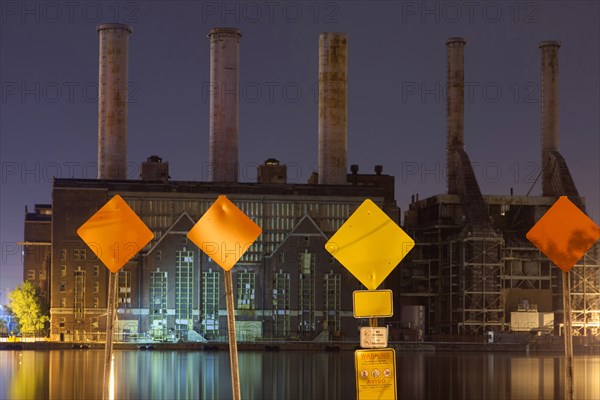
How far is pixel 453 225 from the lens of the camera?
455 ft

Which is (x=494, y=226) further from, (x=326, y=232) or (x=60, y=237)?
(x=60, y=237)

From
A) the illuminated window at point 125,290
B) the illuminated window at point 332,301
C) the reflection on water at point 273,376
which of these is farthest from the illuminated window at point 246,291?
the illuminated window at point 125,290

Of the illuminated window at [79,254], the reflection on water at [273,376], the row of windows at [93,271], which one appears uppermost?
the illuminated window at [79,254]

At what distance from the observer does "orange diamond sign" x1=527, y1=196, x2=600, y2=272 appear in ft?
61.8

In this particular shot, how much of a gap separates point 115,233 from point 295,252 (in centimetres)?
11696

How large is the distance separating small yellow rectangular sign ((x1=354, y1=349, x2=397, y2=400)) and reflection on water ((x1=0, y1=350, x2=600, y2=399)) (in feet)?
177

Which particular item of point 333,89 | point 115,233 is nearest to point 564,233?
point 115,233

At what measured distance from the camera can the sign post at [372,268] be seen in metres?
16.3

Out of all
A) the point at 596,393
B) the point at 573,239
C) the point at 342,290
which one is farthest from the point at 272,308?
the point at 573,239

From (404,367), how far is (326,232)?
117 ft

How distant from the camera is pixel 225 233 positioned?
1827 cm

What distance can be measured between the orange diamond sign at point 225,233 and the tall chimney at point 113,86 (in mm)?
113331

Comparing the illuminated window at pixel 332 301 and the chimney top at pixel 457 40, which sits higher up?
the chimney top at pixel 457 40

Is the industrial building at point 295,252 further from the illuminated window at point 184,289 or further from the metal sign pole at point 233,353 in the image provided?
the metal sign pole at point 233,353
